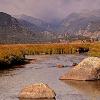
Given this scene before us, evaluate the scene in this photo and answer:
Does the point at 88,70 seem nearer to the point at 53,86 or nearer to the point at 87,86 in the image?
the point at 87,86

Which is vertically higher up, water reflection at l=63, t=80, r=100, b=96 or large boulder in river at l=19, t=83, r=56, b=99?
large boulder in river at l=19, t=83, r=56, b=99

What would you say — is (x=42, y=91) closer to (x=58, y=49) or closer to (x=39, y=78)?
(x=39, y=78)

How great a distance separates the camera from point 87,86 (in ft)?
121

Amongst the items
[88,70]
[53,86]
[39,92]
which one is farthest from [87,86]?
[39,92]

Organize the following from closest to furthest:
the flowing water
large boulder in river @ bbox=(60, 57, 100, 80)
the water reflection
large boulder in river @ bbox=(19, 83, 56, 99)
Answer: large boulder in river @ bbox=(19, 83, 56, 99), the flowing water, the water reflection, large boulder in river @ bbox=(60, 57, 100, 80)

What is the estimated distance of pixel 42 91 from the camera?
98.8ft

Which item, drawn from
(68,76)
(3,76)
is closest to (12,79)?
(3,76)

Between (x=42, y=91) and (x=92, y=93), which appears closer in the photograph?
(x=42, y=91)

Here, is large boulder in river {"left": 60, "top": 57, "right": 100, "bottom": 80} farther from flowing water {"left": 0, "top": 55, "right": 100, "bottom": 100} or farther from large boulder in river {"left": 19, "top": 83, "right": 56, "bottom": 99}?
large boulder in river {"left": 19, "top": 83, "right": 56, "bottom": 99}

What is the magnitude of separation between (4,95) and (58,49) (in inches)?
2718

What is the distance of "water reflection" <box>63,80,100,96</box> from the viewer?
109 ft

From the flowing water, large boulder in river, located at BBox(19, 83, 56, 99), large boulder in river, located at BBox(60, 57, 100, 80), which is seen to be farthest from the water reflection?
large boulder in river, located at BBox(19, 83, 56, 99)

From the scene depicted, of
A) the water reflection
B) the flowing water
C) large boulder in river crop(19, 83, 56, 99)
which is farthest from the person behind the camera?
the water reflection

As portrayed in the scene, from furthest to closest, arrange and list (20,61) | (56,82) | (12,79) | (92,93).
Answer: (20,61), (12,79), (56,82), (92,93)
